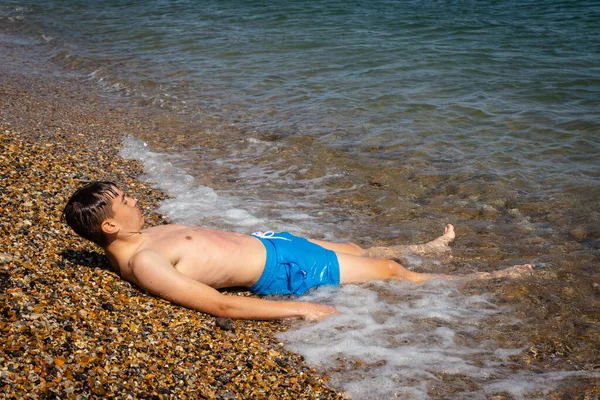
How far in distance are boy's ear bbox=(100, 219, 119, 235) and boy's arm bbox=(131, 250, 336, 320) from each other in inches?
9.8

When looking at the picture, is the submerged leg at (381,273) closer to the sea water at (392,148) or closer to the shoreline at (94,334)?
the sea water at (392,148)

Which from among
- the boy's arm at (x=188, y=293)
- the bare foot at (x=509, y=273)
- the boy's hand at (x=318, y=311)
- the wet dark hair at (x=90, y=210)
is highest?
the wet dark hair at (x=90, y=210)

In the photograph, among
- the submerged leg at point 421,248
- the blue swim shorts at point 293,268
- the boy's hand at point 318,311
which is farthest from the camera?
the submerged leg at point 421,248

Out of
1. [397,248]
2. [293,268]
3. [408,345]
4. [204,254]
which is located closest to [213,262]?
[204,254]

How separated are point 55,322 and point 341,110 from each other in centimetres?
757

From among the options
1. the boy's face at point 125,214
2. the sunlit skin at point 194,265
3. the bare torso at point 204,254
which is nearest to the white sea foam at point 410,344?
the sunlit skin at point 194,265

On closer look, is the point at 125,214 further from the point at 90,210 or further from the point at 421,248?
the point at 421,248

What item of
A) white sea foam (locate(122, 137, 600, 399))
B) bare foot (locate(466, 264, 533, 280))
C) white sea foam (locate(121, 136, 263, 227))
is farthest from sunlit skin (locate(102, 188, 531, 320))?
white sea foam (locate(121, 136, 263, 227))

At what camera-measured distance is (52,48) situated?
640 inches

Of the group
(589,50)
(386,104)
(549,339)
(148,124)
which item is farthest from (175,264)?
(589,50)

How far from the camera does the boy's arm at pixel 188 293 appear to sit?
14.3 ft

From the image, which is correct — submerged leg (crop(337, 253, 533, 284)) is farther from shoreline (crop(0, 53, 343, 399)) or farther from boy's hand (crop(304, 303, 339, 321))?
shoreline (crop(0, 53, 343, 399))

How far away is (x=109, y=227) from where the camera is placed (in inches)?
175

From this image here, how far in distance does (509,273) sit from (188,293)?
2.94 meters
